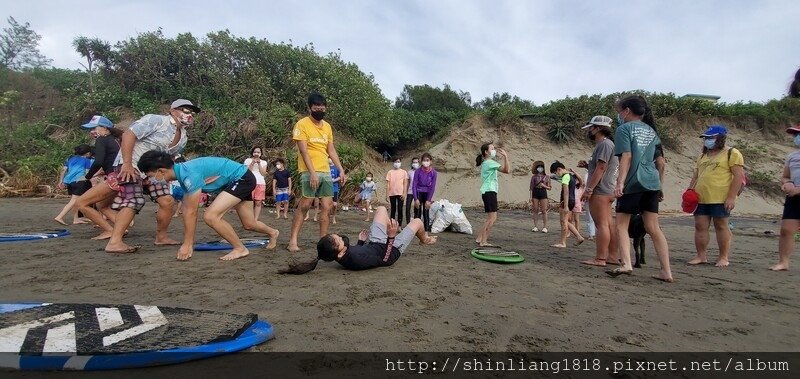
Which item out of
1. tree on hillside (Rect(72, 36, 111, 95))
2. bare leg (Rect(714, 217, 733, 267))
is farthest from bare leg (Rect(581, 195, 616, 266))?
tree on hillside (Rect(72, 36, 111, 95))

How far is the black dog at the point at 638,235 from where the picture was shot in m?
5.05

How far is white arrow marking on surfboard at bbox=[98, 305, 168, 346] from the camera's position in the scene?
221 centimetres

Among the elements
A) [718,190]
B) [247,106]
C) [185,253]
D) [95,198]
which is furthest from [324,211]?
[247,106]

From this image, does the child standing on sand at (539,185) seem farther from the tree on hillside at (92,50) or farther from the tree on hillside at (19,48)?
the tree on hillside at (19,48)

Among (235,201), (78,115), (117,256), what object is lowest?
(117,256)

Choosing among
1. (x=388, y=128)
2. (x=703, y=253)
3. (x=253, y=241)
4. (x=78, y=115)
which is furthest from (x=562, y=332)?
(x=78, y=115)

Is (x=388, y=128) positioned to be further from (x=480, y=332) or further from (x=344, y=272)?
(x=480, y=332)

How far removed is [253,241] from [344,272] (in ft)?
7.46

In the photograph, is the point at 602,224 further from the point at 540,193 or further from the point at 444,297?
the point at 540,193

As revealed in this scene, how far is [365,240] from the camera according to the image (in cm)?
494

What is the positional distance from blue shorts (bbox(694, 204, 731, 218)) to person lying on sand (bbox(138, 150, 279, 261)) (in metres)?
5.64

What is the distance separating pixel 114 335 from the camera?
2.26 metres

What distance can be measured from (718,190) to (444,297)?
14.0ft

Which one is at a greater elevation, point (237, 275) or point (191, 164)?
point (191, 164)
